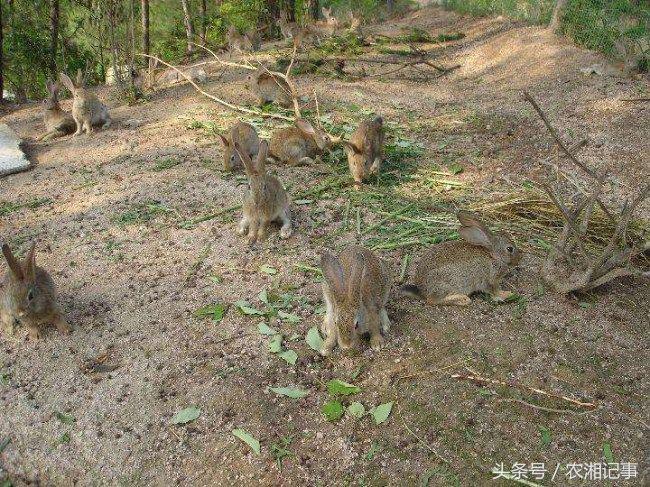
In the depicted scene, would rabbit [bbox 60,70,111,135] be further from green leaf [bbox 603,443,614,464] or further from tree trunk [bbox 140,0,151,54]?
green leaf [bbox 603,443,614,464]

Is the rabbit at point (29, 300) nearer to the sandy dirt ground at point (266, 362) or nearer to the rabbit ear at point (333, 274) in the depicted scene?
the sandy dirt ground at point (266, 362)

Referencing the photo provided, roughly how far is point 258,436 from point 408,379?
1.14 m

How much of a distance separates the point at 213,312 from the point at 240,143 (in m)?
3.85

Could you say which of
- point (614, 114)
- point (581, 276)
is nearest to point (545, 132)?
point (614, 114)

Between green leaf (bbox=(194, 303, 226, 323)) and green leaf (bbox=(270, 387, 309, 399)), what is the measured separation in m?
1.04

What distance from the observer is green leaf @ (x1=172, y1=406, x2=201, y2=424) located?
4028mm

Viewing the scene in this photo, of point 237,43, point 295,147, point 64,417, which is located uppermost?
point 237,43

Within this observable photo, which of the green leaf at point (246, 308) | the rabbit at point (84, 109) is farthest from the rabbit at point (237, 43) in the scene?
the green leaf at point (246, 308)

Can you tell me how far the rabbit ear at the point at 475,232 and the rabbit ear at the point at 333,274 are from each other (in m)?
1.40

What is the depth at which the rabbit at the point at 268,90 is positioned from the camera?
1092cm

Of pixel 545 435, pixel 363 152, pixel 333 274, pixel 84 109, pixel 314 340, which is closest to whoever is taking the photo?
pixel 545 435

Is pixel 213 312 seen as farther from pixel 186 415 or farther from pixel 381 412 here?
pixel 381 412

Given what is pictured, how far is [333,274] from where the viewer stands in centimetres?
409

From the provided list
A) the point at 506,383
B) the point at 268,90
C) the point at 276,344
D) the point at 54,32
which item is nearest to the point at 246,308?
the point at 276,344
